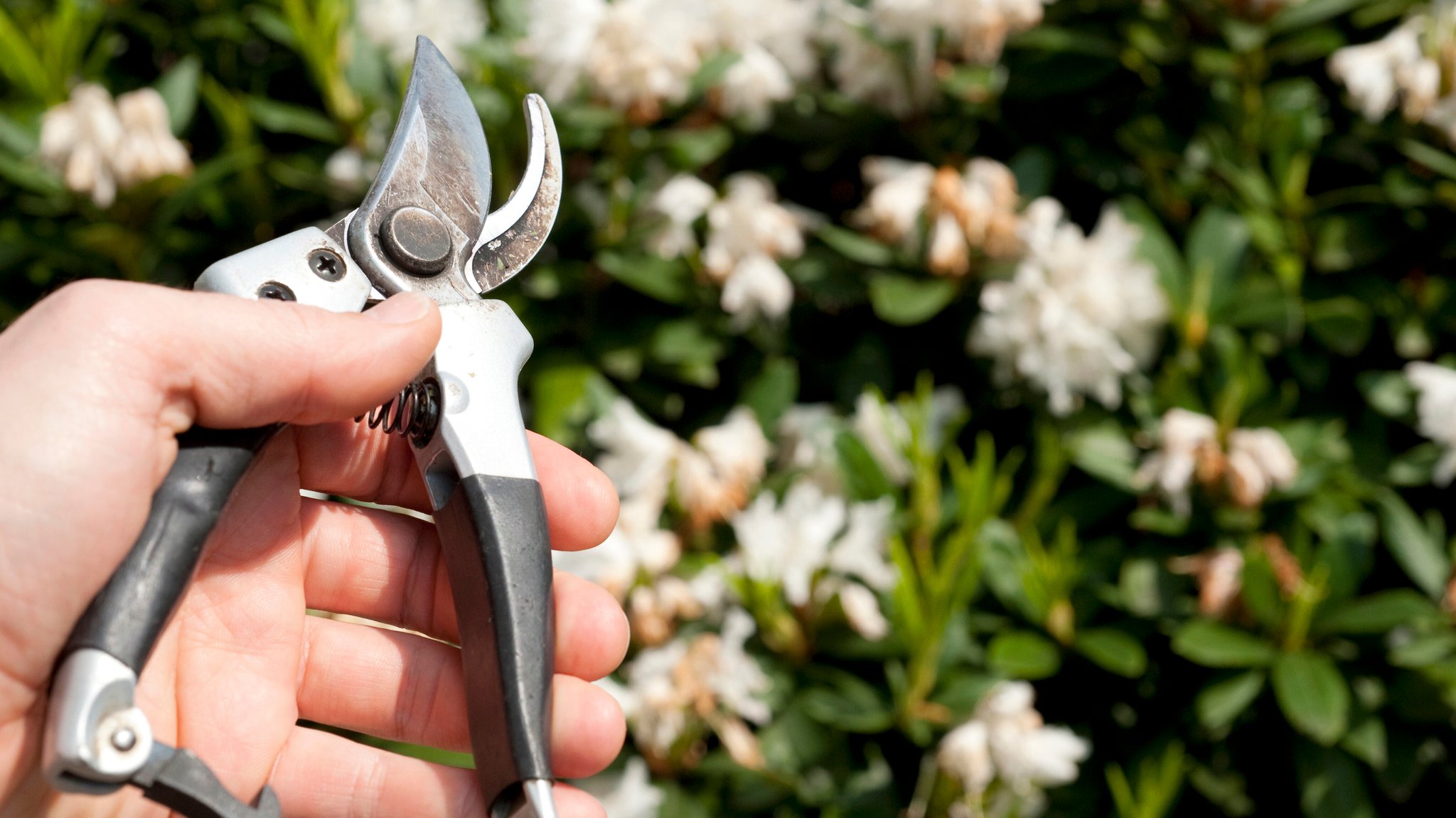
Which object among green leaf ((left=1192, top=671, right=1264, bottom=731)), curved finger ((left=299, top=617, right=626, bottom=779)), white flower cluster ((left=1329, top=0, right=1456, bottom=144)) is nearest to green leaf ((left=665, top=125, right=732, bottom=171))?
curved finger ((left=299, top=617, right=626, bottom=779))

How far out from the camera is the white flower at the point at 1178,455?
5.10ft

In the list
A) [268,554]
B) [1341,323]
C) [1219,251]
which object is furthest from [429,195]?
[1341,323]

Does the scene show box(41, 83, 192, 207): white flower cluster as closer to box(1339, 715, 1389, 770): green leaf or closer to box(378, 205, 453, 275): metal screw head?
box(378, 205, 453, 275): metal screw head

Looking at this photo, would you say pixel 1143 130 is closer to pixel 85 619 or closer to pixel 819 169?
pixel 819 169

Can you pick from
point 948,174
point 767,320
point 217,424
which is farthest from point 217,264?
point 948,174

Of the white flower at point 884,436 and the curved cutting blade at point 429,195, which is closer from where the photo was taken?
the curved cutting blade at point 429,195

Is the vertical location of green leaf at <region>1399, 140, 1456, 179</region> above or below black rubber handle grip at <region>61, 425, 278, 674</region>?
below

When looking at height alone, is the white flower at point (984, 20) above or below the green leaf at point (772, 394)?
above

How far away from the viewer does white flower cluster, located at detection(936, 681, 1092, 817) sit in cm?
145

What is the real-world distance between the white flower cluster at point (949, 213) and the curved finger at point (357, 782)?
1.00m

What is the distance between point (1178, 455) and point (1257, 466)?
10cm

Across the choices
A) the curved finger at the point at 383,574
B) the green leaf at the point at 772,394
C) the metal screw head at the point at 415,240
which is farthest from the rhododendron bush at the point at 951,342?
the metal screw head at the point at 415,240

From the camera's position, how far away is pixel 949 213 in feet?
5.54

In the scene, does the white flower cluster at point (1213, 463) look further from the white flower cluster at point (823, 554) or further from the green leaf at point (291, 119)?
the green leaf at point (291, 119)
